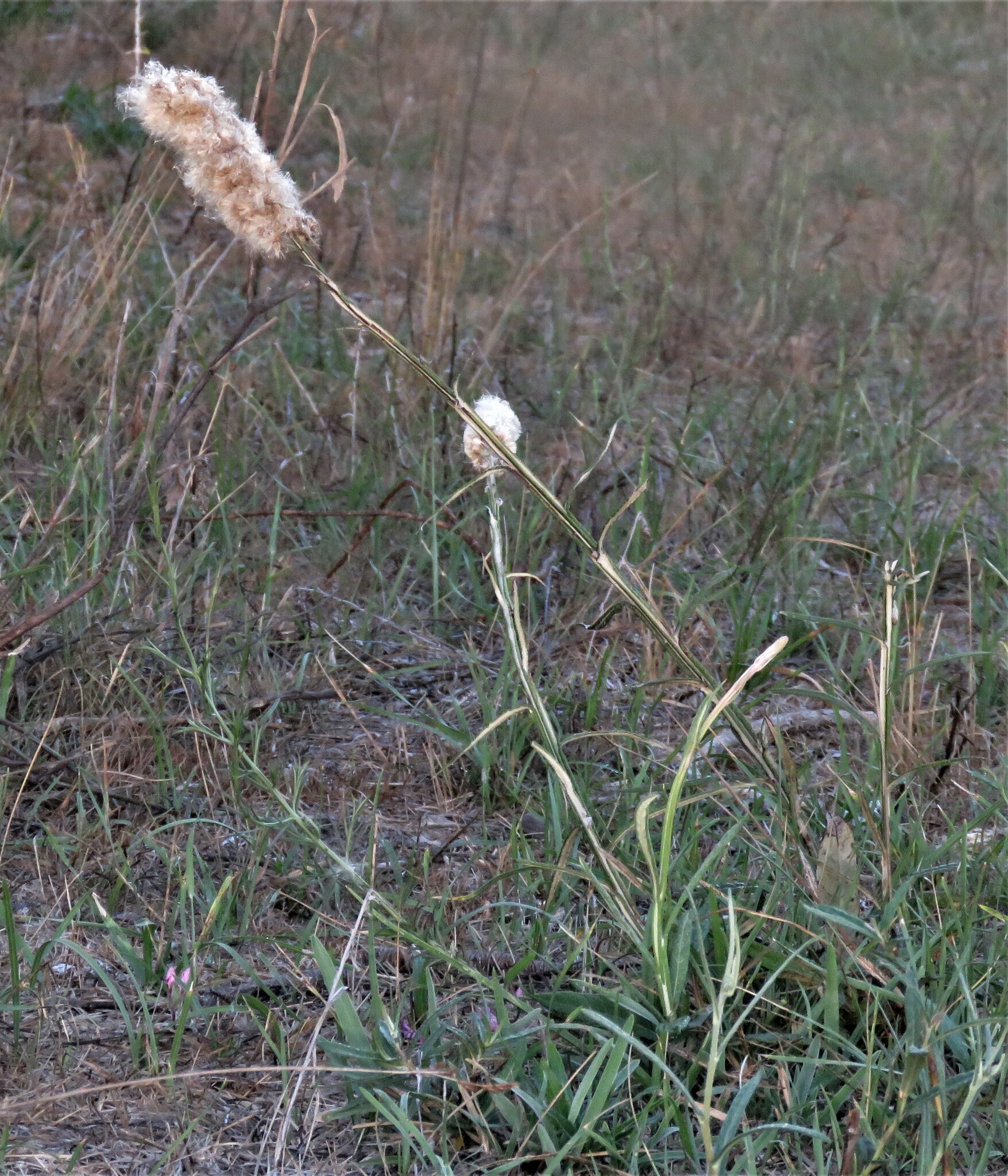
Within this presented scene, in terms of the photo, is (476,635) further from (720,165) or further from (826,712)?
(720,165)

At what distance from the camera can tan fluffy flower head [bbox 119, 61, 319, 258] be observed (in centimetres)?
98

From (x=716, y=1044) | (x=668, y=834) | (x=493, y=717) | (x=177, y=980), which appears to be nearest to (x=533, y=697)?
(x=668, y=834)

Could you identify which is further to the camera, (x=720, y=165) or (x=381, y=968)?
(x=720, y=165)

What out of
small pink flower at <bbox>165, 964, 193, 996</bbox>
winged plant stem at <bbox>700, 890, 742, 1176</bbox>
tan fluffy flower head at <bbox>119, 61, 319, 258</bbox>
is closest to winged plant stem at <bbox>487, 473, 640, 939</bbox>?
winged plant stem at <bbox>700, 890, 742, 1176</bbox>

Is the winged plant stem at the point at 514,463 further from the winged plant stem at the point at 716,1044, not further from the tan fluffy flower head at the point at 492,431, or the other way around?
the winged plant stem at the point at 716,1044

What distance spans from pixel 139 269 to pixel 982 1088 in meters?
2.89

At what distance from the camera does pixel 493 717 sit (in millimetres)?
1735

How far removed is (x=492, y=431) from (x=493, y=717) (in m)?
0.77

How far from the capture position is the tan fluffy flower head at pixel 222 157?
3.21ft

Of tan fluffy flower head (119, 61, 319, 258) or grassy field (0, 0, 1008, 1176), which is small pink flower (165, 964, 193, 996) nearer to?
grassy field (0, 0, 1008, 1176)

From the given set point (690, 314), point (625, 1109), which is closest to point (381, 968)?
point (625, 1109)

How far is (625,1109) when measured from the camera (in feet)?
3.78

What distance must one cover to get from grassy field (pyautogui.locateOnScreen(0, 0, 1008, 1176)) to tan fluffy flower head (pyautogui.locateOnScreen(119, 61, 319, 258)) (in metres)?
0.31

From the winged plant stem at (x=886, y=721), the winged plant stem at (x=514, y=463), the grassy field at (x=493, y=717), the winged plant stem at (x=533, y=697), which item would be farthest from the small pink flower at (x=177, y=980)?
the winged plant stem at (x=886, y=721)
